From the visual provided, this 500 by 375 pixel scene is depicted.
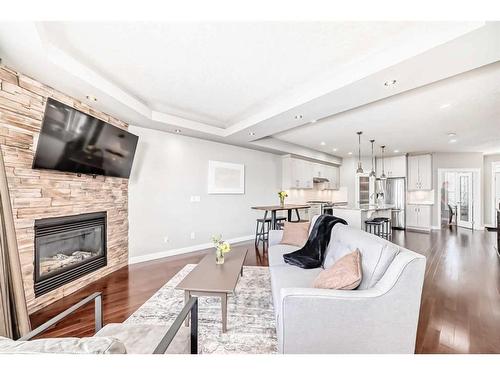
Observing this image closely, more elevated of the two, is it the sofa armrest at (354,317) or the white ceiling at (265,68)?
the white ceiling at (265,68)

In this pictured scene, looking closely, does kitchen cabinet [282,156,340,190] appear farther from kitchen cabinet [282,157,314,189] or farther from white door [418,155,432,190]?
white door [418,155,432,190]

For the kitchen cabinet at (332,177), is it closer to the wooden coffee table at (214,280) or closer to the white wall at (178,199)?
the white wall at (178,199)

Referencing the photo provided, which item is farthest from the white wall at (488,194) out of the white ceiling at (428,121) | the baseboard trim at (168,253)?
the baseboard trim at (168,253)

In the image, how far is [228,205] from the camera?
17.9 ft

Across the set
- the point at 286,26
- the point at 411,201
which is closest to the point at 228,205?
the point at 286,26

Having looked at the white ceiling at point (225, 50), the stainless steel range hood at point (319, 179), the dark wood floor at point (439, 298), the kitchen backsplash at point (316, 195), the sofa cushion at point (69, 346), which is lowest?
the dark wood floor at point (439, 298)

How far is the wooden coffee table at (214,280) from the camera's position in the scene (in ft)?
6.25

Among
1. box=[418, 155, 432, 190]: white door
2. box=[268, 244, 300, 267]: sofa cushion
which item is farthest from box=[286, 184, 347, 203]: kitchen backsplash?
box=[268, 244, 300, 267]: sofa cushion

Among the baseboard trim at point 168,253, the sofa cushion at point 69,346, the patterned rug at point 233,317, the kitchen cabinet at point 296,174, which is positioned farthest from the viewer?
the kitchen cabinet at point 296,174

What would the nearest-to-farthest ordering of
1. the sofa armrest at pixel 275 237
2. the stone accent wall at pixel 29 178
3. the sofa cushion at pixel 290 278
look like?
the sofa cushion at pixel 290 278, the stone accent wall at pixel 29 178, the sofa armrest at pixel 275 237

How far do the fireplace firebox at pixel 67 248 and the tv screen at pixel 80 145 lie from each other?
0.67m

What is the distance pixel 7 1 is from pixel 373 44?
2.51 metres

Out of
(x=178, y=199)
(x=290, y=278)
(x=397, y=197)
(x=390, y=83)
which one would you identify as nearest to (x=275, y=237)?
(x=290, y=278)
